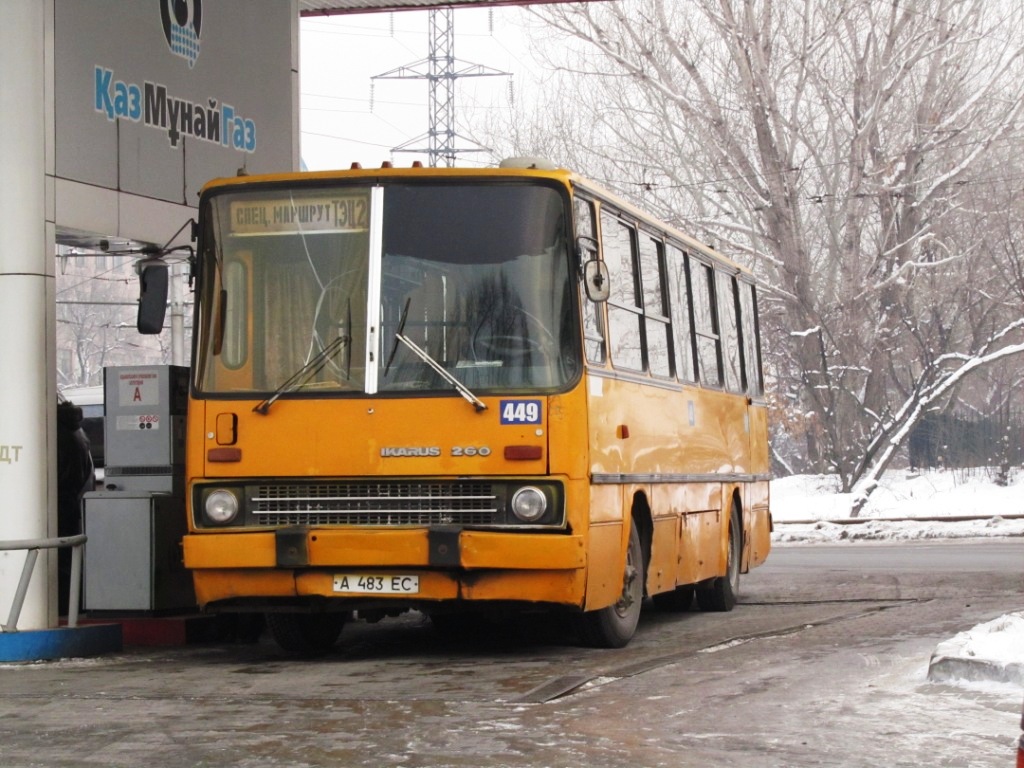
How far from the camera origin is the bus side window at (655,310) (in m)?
12.8

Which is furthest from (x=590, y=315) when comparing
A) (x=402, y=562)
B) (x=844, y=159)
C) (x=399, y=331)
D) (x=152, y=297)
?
(x=844, y=159)

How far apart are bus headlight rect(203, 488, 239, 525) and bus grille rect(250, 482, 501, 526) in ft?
0.37

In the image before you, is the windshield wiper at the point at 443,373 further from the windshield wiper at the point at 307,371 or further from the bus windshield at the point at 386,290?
the windshield wiper at the point at 307,371

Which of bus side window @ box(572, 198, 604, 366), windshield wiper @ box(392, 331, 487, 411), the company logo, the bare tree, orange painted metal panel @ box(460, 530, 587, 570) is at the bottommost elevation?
orange painted metal panel @ box(460, 530, 587, 570)

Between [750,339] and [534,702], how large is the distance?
8708mm

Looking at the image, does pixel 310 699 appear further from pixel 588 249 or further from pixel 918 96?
pixel 918 96

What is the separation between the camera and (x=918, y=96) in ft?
127

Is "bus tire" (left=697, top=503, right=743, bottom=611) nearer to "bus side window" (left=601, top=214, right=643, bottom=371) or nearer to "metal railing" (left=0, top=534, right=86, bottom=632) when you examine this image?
"bus side window" (left=601, top=214, right=643, bottom=371)

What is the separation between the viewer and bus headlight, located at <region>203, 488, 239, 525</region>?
10969 mm

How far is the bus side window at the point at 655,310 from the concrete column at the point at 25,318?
157 inches

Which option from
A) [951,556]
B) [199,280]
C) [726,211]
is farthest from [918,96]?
[199,280]

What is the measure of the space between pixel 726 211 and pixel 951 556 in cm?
1932

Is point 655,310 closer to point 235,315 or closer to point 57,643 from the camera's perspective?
point 235,315

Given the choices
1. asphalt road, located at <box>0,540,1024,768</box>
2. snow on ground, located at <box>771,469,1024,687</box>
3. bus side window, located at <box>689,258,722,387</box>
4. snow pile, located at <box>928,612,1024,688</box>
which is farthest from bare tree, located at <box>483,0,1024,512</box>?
snow pile, located at <box>928,612,1024,688</box>
